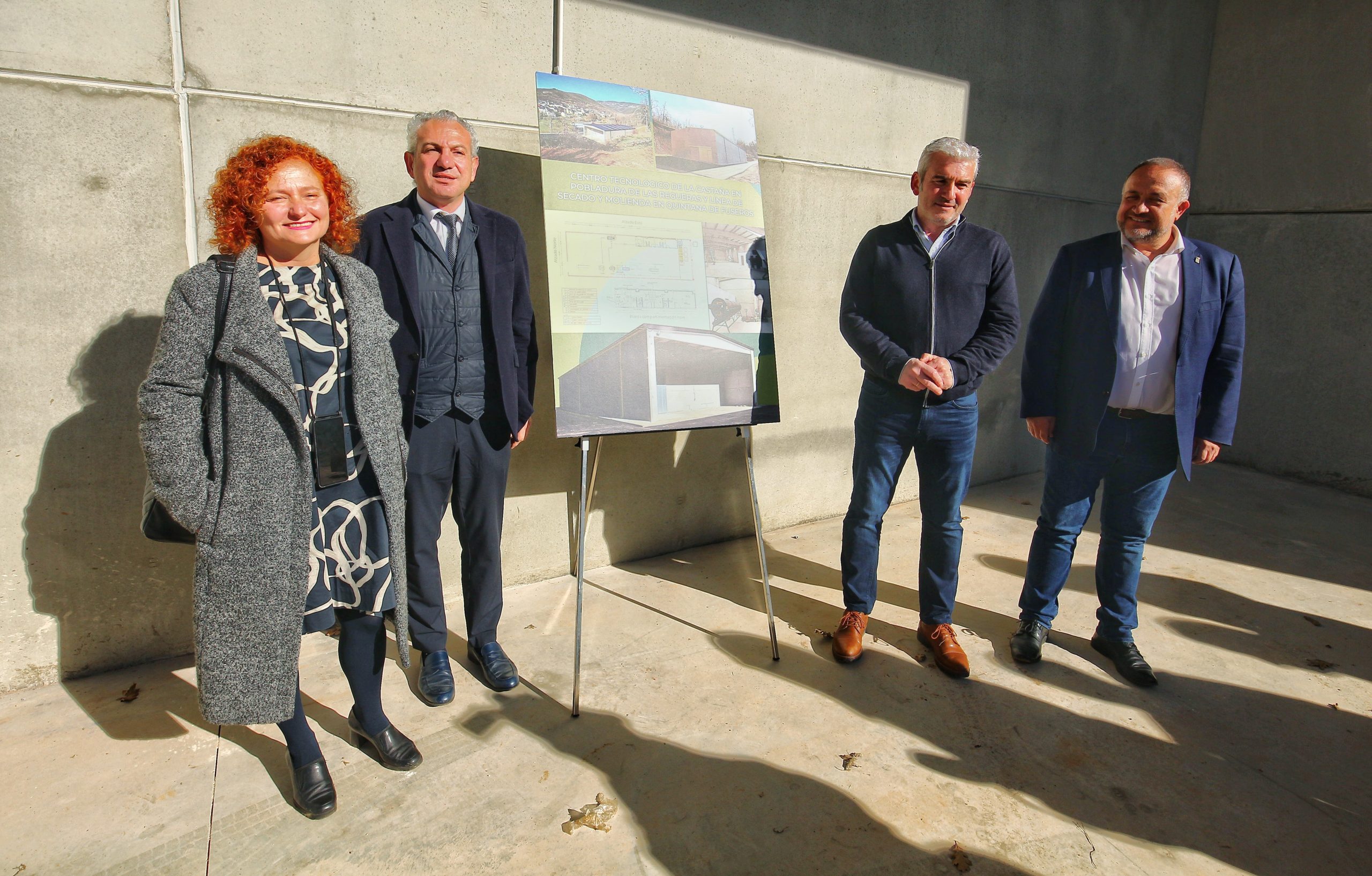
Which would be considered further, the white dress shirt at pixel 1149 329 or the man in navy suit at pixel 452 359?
the white dress shirt at pixel 1149 329

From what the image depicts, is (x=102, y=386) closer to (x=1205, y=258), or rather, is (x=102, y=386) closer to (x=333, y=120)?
(x=333, y=120)

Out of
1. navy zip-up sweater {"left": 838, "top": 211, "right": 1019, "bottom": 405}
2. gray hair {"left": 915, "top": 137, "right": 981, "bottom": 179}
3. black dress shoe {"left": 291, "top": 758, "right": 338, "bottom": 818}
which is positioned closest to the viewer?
black dress shoe {"left": 291, "top": 758, "right": 338, "bottom": 818}

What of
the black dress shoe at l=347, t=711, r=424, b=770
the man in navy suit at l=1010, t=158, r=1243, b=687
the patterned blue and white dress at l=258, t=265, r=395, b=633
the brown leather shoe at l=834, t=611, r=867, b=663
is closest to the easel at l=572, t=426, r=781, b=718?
the brown leather shoe at l=834, t=611, r=867, b=663

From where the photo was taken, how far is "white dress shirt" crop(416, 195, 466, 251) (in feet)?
7.95

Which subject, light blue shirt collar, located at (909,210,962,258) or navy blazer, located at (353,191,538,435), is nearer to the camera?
navy blazer, located at (353,191,538,435)

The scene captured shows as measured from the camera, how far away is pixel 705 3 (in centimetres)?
339

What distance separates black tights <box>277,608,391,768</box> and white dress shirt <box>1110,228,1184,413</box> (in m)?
2.60

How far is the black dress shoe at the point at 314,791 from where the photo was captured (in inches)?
78.9

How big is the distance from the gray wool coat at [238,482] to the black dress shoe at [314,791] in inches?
9.6

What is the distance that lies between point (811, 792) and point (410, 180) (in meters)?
2.51

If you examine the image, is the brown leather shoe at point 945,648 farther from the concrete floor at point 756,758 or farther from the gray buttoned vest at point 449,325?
the gray buttoned vest at point 449,325

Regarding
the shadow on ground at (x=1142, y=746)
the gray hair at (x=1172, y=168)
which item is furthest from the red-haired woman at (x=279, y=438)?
the gray hair at (x=1172, y=168)

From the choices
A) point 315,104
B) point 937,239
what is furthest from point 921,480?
point 315,104

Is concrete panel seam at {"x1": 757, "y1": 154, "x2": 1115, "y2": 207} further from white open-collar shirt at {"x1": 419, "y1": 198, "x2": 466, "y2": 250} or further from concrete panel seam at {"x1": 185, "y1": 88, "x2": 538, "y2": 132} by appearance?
white open-collar shirt at {"x1": 419, "y1": 198, "x2": 466, "y2": 250}
